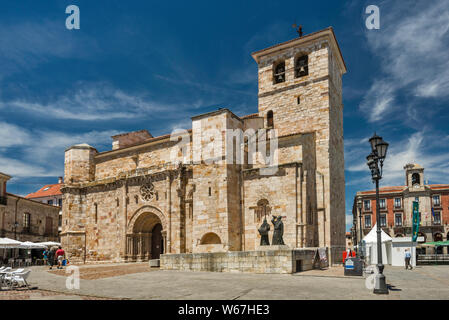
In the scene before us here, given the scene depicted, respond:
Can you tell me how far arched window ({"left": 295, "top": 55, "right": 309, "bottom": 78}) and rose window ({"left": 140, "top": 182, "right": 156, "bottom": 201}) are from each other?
41.3 ft

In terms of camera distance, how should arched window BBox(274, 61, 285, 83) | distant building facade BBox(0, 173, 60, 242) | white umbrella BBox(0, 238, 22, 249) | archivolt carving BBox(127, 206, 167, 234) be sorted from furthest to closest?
distant building facade BBox(0, 173, 60, 242) → arched window BBox(274, 61, 285, 83) → archivolt carving BBox(127, 206, 167, 234) → white umbrella BBox(0, 238, 22, 249)

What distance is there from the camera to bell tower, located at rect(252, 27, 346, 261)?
22234mm

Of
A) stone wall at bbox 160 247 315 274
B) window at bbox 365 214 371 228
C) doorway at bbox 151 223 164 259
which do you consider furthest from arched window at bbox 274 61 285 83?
window at bbox 365 214 371 228

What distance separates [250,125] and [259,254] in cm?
1239

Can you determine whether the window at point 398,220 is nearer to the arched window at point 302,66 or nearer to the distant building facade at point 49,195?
the arched window at point 302,66

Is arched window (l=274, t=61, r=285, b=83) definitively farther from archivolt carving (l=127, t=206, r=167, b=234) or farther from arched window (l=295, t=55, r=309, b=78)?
archivolt carving (l=127, t=206, r=167, b=234)

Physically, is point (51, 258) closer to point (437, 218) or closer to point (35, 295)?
point (35, 295)

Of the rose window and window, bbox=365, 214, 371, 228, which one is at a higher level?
the rose window

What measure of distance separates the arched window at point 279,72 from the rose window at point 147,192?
11.6 metres

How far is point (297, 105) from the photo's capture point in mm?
25016

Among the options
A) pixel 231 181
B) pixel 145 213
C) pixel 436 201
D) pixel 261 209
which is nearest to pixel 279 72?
pixel 231 181

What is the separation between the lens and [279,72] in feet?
88.4

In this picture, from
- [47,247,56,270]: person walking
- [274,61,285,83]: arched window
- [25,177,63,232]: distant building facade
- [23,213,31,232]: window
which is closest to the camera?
[47,247,56,270]: person walking

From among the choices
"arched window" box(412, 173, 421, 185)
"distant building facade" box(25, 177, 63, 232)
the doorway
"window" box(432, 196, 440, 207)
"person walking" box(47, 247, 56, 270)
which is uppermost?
"arched window" box(412, 173, 421, 185)
